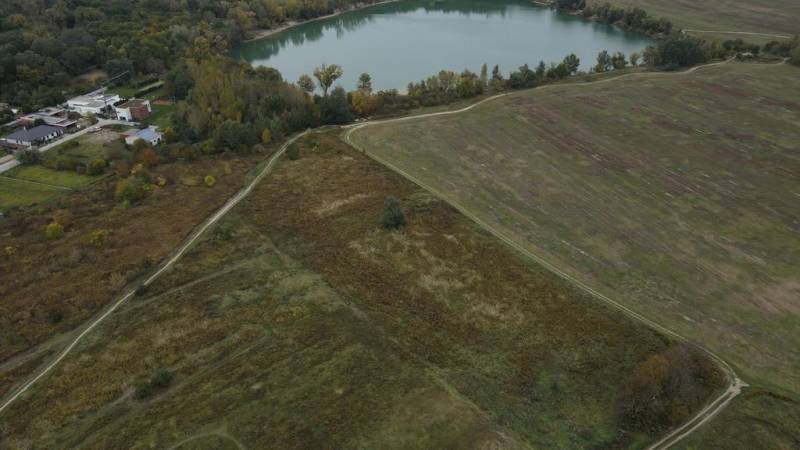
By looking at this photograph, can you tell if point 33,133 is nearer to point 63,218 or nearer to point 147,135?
point 147,135

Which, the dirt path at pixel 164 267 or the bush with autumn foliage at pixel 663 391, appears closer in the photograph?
the bush with autumn foliage at pixel 663 391

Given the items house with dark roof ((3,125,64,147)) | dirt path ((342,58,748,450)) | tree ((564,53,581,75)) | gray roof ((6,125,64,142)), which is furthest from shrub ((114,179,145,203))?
tree ((564,53,581,75))

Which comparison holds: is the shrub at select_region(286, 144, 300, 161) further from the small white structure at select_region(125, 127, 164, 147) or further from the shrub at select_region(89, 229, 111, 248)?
the shrub at select_region(89, 229, 111, 248)

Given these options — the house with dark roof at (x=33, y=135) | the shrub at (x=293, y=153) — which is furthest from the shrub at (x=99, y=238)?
the house with dark roof at (x=33, y=135)

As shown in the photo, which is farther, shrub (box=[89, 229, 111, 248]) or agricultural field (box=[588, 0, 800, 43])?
agricultural field (box=[588, 0, 800, 43])

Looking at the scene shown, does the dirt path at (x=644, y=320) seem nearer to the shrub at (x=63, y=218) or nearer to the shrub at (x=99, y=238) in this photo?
the shrub at (x=99, y=238)

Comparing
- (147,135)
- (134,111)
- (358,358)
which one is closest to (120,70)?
(134,111)
